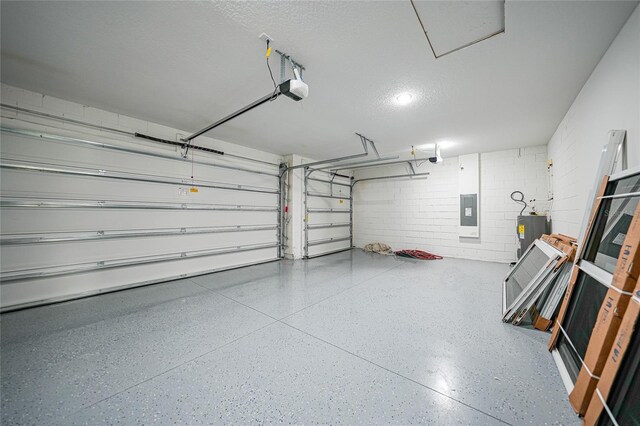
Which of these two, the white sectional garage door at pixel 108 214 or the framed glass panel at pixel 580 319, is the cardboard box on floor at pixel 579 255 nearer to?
the framed glass panel at pixel 580 319

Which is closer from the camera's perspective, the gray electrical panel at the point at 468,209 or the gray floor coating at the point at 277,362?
the gray floor coating at the point at 277,362

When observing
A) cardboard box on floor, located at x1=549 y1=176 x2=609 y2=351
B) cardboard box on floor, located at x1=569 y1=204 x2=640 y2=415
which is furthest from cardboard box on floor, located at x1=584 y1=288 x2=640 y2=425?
cardboard box on floor, located at x1=549 y1=176 x2=609 y2=351

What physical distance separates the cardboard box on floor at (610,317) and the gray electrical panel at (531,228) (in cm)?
393

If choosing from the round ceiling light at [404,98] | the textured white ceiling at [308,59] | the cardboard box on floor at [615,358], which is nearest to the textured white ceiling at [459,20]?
the textured white ceiling at [308,59]

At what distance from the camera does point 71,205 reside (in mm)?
3010

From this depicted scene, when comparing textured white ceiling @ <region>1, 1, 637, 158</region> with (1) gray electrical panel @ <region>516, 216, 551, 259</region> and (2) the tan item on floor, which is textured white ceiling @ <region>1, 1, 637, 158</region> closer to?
(1) gray electrical panel @ <region>516, 216, 551, 259</region>

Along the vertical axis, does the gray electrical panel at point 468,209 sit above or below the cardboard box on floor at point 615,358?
above

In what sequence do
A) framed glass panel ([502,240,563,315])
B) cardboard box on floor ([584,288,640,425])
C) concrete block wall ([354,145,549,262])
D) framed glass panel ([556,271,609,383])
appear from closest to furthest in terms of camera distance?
cardboard box on floor ([584,288,640,425])
framed glass panel ([556,271,609,383])
framed glass panel ([502,240,563,315])
concrete block wall ([354,145,549,262])

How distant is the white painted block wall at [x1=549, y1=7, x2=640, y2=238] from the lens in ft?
5.43

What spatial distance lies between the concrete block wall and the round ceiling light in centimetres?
373

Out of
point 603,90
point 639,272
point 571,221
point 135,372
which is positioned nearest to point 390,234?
point 571,221

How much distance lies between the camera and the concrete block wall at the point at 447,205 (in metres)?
→ 5.06

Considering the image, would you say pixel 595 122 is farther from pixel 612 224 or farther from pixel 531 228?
pixel 531 228

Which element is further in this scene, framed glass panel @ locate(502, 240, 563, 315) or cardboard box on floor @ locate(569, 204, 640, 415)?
framed glass panel @ locate(502, 240, 563, 315)
